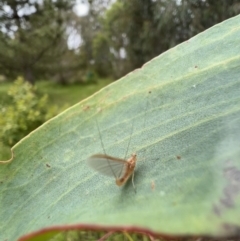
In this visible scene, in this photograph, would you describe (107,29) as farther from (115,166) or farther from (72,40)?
(115,166)

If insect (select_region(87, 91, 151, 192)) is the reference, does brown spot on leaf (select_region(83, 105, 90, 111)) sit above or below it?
above

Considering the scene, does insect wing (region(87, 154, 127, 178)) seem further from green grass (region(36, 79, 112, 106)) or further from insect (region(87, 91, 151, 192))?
green grass (region(36, 79, 112, 106))

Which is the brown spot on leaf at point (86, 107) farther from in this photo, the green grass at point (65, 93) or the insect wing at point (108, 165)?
the green grass at point (65, 93)

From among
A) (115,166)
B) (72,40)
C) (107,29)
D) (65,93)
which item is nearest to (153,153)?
(115,166)

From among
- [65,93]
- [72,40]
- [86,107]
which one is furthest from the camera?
[72,40]

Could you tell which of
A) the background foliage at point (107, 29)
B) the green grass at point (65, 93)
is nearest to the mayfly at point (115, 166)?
the background foliage at point (107, 29)

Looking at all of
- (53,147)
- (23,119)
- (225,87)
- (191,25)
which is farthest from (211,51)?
(191,25)

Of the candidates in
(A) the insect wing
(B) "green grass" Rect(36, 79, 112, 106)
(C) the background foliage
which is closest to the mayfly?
(A) the insect wing
